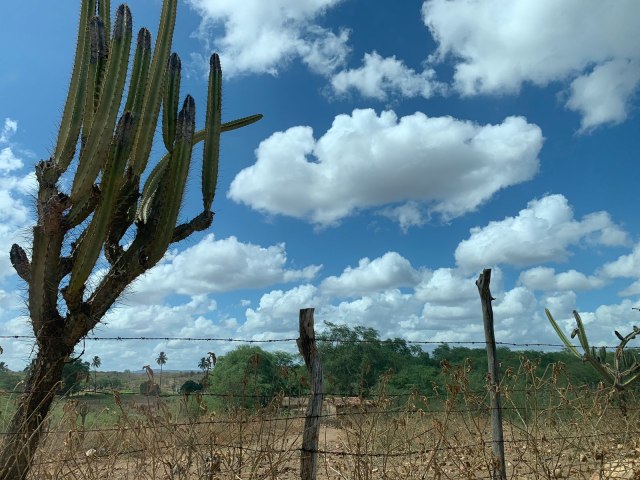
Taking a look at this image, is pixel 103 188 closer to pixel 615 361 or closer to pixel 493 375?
pixel 493 375

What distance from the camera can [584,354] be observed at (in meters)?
10.0

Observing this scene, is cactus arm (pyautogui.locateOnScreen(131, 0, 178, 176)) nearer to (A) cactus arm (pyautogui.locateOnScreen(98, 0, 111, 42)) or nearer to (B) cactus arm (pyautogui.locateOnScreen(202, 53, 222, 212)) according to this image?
(B) cactus arm (pyautogui.locateOnScreen(202, 53, 222, 212))

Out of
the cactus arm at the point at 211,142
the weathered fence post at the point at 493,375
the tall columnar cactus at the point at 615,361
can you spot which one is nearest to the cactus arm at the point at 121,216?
the cactus arm at the point at 211,142

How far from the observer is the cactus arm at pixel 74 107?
5.69 metres

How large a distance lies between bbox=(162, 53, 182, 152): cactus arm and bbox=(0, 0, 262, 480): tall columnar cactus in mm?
11

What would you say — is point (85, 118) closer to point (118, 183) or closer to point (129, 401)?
point (118, 183)

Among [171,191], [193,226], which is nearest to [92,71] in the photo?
[171,191]

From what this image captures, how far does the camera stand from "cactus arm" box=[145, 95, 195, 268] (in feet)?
18.8

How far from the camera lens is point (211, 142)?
21.5ft

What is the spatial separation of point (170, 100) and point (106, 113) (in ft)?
3.61

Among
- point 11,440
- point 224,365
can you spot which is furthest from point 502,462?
point 224,365

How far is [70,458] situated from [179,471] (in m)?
0.79

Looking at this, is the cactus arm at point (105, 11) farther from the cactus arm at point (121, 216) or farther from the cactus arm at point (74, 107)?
the cactus arm at point (121, 216)

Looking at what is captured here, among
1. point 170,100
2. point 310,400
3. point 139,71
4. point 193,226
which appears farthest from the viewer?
point 170,100
